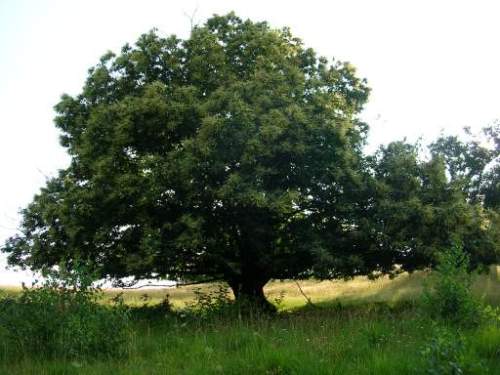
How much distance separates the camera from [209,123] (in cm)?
1680

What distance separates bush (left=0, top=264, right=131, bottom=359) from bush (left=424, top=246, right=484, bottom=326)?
5.95 meters

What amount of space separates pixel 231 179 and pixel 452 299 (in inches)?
305

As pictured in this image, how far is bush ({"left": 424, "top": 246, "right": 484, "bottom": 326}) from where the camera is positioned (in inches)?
419

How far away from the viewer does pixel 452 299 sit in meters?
10.8

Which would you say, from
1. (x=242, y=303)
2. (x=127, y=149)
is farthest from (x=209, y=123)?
(x=242, y=303)

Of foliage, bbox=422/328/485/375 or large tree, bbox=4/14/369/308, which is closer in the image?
foliage, bbox=422/328/485/375

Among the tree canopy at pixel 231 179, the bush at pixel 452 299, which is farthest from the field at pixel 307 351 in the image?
the tree canopy at pixel 231 179

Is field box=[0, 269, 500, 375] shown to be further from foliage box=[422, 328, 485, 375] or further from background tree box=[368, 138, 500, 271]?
background tree box=[368, 138, 500, 271]

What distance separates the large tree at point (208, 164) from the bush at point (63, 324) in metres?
5.37

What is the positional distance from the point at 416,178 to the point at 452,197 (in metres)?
1.36

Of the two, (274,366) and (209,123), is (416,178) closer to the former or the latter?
(209,123)

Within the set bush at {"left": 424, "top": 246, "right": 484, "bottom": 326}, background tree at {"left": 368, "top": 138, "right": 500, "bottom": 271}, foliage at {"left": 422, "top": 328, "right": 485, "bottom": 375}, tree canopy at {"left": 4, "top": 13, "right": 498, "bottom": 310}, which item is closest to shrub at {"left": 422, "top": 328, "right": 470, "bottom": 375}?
foliage at {"left": 422, "top": 328, "right": 485, "bottom": 375}

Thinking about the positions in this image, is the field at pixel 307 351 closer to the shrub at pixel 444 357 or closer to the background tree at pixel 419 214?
the shrub at pixel 444 357

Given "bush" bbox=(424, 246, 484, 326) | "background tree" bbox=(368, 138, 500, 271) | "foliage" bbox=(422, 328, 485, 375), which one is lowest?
"foliage" bbox=(422, 328, 485, 375)
